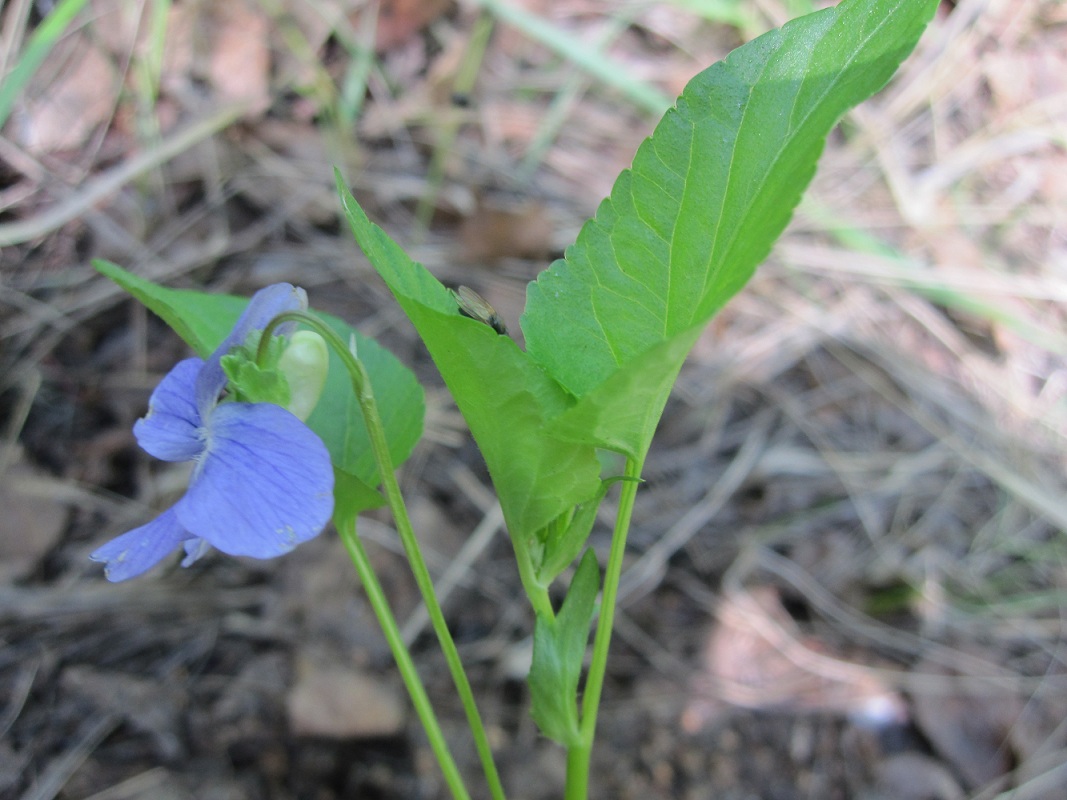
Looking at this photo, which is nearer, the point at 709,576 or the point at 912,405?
the point at 709,576

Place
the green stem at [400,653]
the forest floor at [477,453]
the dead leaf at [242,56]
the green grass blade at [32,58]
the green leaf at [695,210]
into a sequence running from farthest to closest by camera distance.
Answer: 1. the dead leaf at [242,56]
2. the green grass blade at [32,58]
3. the forest floor at [477,453]
4. the green stem at [400,653]
5. the green leaf at [695,210]

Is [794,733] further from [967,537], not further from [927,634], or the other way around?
[967,537]

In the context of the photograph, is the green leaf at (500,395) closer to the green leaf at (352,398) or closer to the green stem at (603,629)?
the green stem at (603,629)

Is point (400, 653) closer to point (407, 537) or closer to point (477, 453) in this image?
point (407, 537)

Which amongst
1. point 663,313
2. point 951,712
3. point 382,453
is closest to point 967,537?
point 951,712

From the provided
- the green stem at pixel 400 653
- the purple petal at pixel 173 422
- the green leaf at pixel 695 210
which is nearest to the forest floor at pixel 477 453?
the green stem at pixel 400 653

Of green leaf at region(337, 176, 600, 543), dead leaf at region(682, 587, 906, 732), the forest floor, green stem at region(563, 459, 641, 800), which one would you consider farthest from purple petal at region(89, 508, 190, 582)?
dead leaf at region(682, 587, 906, 732)

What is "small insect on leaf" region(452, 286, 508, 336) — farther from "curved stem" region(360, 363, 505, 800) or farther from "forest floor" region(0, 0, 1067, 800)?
"forest floor" region(0, 0, 1067, 800)
